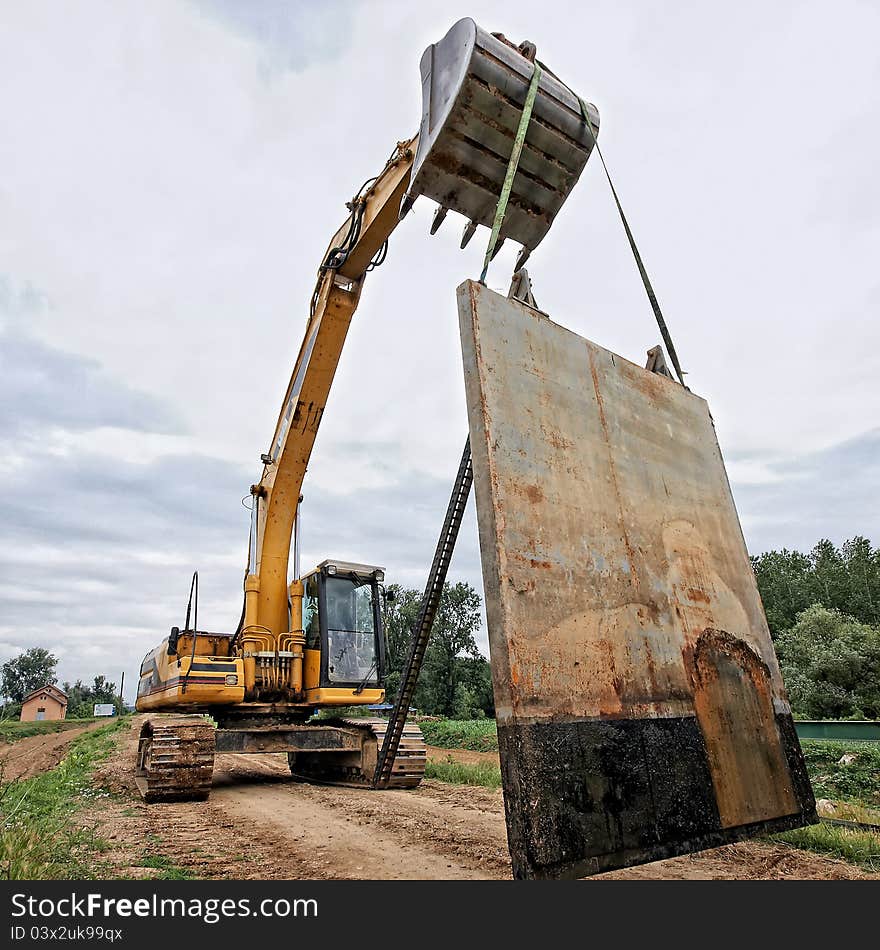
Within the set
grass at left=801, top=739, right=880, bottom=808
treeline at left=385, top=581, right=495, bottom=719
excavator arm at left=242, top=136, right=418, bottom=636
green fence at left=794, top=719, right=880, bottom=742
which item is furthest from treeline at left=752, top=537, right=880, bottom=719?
excavator arm at left=242, top=136, right=418, bottom=636

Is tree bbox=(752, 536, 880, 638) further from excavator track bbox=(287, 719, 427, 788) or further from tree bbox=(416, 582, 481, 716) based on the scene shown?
excavator track bbox=(287, 719, 427, 788)

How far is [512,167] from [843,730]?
15.8 metres

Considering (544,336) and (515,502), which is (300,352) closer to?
(544,336)

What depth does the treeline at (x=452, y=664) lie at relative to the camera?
35.0 m

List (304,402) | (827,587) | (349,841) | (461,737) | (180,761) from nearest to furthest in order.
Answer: (349,841)
(180,761)
(304,402)
(461,737)
(827,587)

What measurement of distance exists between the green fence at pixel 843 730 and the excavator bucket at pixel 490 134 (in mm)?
13977

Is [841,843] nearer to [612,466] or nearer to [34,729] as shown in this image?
[612,466]

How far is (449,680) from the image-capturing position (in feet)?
121

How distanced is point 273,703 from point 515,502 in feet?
22.8

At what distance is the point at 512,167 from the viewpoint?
354 cm

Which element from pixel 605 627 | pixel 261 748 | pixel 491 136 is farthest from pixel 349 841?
pixel 491 136

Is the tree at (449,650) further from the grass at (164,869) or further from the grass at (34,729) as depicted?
the grass at (164,869)

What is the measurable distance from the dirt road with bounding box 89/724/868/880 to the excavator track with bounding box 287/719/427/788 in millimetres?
312

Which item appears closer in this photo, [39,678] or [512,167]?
[512,167]
